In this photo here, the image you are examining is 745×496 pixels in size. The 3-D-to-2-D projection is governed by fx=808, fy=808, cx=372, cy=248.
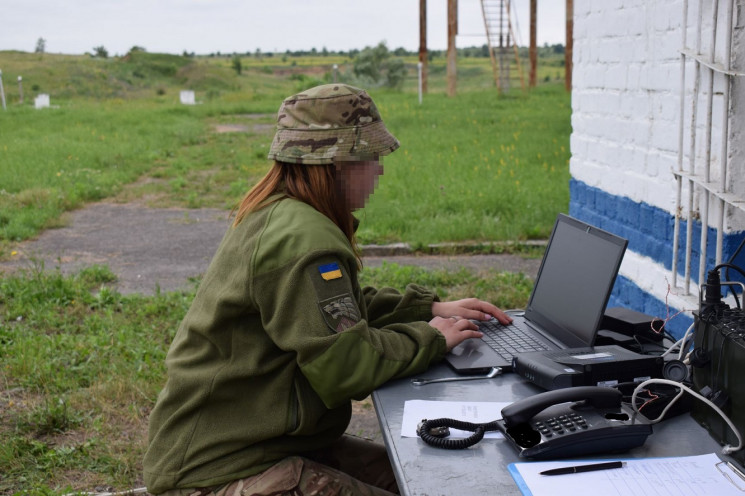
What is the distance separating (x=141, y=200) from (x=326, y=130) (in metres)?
9.53

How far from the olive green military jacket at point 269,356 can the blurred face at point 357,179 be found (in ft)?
0.49

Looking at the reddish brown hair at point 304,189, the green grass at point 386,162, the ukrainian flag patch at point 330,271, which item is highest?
the reddish brown hair at point 304,189

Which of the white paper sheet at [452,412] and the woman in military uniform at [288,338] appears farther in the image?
the woman in military uniform at [288,338]

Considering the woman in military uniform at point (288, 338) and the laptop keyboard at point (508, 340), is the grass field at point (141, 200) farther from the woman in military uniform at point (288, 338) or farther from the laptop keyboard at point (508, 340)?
the laptop keyboard at point (508, 340)

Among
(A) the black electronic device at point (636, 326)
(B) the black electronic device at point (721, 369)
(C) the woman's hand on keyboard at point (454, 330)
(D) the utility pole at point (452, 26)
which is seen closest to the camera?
(B) the black electronic device at point (721, 369)

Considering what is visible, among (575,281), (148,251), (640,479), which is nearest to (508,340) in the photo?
(575,281)

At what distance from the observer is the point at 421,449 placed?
1932mm

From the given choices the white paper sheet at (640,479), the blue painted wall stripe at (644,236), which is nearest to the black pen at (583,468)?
the white paper sheet at (640,479)

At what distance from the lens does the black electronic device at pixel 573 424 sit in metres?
1.84

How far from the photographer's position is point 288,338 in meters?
2.11

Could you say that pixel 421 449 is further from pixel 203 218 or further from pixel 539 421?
pixel 203 218

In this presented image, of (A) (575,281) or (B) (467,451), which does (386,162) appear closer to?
(A) (575,281)

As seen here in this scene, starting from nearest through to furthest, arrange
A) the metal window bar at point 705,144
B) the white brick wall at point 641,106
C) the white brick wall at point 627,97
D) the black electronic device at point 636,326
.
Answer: the black electronic device at point 636,326 < the metal window bar at point 705,144 < the white brick wall at point 641,106 < the white brick wall at point 627,97

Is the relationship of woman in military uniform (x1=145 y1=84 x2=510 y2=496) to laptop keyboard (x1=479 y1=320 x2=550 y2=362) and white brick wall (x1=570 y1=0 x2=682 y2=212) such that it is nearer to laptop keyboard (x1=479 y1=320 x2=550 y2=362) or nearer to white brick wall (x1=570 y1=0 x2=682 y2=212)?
laptop keyboard (x1=479 y1=320 x2=550 y2=362)
